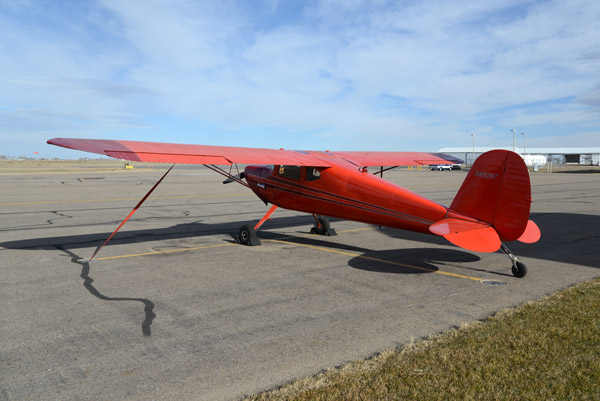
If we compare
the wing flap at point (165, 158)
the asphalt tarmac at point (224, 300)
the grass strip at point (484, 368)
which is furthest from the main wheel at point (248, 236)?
the grass strip at point (484, 368)

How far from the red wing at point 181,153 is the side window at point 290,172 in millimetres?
332

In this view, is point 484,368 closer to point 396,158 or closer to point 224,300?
point 224,300

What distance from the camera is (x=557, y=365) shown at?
447 cm

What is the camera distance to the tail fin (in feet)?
24.3

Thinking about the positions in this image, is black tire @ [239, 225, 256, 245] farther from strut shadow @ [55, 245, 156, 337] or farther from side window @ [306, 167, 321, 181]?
strut shadow @ [55, 245, 156, 337]

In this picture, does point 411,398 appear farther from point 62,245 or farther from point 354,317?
point 62,245

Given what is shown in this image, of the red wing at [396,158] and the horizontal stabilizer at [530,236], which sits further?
the red wing at [396,158]

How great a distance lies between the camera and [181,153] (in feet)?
30.2

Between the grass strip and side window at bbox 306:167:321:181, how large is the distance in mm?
5999

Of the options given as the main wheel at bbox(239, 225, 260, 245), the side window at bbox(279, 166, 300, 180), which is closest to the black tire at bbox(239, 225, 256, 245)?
the main wheel at bbox(239, 225, 260, 245)

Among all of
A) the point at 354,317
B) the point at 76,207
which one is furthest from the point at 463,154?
the point at 354,317

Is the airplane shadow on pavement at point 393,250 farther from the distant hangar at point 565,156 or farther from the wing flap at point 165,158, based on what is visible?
the distant hangar at point 565,156

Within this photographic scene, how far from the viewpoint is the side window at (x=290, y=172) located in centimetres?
1158

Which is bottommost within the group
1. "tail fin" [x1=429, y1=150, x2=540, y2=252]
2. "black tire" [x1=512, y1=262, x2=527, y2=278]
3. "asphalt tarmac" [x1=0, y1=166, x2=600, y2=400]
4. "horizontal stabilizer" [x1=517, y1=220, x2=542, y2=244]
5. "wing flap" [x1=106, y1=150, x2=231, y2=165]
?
"asphalt tarmac" [x1=0, y1=166, x2=600, y2=400]
